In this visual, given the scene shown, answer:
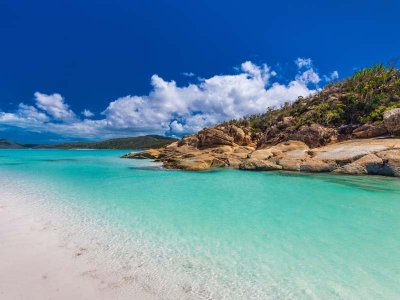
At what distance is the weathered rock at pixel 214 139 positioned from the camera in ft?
152

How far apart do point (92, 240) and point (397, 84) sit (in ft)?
154

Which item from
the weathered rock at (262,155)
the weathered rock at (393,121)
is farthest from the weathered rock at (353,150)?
the weathered rock at (262,155)

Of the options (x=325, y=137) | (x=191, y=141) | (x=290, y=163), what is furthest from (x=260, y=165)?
(x=191, y=141)

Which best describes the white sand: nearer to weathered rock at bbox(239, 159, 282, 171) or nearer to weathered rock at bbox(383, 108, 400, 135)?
weathered rock at bbox(239, 159, 282, 171)

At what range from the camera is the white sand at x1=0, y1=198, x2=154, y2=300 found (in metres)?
4.98

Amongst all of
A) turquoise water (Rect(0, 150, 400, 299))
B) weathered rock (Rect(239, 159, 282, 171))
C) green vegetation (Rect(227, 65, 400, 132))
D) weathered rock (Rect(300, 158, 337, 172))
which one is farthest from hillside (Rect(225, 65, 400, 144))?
turquoise water (Rect(0, 150, 400, 299))

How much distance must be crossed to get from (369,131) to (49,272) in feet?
117

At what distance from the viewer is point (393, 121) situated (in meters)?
29.3

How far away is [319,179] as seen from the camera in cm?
2134

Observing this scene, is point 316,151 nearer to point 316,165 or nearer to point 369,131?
point 316,165

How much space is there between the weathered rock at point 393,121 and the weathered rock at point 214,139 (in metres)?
22.4

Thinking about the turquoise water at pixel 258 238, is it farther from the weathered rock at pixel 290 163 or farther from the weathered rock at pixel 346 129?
the weathered rock at pixel 346 129

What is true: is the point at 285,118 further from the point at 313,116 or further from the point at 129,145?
the point at 129,145

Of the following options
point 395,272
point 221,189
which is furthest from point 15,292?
point 221,189
